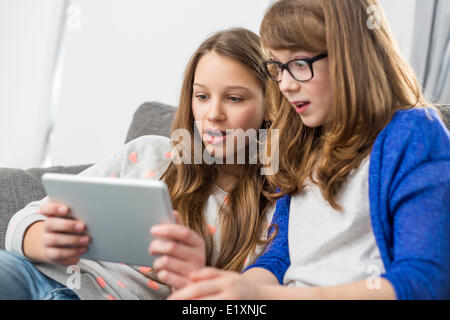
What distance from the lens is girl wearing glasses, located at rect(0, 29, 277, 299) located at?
1020mm

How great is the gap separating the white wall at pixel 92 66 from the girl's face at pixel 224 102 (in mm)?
1562

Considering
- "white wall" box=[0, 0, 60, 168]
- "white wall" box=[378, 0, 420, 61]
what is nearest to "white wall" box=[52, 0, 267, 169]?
"white wall" box=[0, 0, 60, 168]

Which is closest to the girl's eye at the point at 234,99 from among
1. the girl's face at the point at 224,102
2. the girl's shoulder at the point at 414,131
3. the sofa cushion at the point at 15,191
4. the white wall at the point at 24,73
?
the girl's face at the point at 224,102

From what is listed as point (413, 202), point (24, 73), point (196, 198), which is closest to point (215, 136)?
point (196, 198)

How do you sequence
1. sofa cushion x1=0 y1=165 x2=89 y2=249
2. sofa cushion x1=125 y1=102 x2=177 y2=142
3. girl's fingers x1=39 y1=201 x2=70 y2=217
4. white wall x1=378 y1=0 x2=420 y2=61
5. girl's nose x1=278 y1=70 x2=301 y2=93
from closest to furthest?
girl's fingers x1=39 y1=201 x2=70 y2=217 → girl's nose x1=278 y1=70 x2=301 y2=93 → sofa cushion x1=0 y1=165 x2=89 y2=249 → sofa cushion x1=125 y1=102 x2=177 y2=142 → white wall x1=378 y1=0 x2=420 y2=61

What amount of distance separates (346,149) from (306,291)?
29 centimetres

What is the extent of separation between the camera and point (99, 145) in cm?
295

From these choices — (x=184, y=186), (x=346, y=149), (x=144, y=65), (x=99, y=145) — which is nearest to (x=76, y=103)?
(x=99, y=145)

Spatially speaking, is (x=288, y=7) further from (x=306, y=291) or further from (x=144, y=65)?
(x=144, y=65)

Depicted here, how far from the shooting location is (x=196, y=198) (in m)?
1.26

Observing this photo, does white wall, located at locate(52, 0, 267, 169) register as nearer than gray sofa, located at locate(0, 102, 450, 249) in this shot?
A: No

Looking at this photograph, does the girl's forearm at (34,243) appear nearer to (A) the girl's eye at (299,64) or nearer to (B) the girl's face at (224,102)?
(B) the girl's face at (224,102)

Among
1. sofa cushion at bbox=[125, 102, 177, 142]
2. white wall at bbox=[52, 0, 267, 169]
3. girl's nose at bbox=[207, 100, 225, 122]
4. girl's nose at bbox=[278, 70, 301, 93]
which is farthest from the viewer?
white wall at bbox=[52, 0, 267, 169]

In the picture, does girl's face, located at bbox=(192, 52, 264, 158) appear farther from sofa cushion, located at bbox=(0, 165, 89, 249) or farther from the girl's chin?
sofa cushion, located at bbox=(0, 165, 89, 249)
